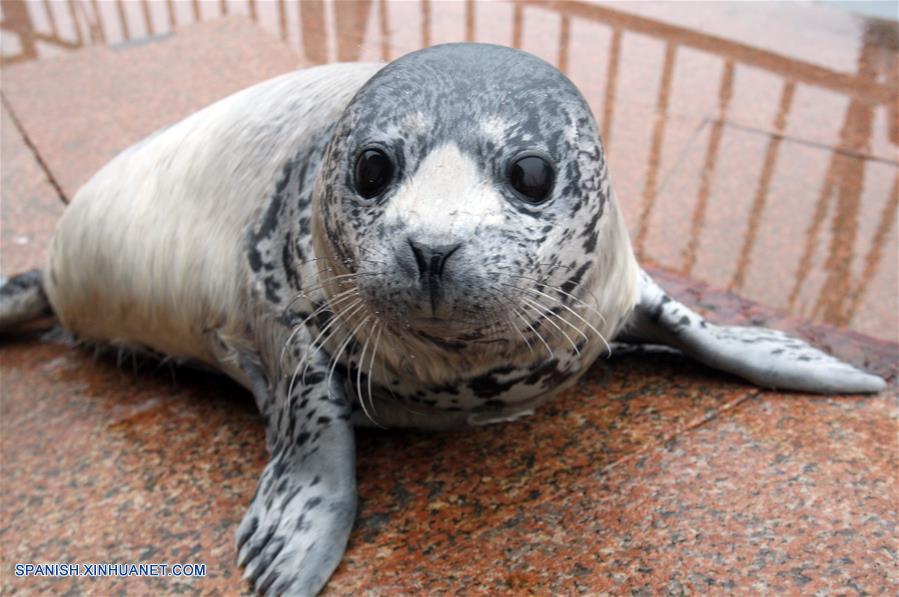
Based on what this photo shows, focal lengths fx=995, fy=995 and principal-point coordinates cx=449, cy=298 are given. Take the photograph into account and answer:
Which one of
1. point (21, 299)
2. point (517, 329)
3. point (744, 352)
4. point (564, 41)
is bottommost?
point (21, 299)

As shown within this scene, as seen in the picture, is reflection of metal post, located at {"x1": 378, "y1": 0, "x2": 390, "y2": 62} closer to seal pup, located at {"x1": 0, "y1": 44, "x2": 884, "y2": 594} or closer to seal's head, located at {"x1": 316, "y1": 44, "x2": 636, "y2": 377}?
seal pup, located at {"x1": 0, "y1": 44, "x2": 884, "y2": 594}

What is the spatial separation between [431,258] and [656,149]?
2968 mm

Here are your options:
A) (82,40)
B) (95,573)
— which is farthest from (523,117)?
(82,40)

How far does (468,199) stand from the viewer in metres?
1.91

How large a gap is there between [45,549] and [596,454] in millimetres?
1473

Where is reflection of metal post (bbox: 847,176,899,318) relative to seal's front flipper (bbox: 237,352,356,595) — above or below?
below

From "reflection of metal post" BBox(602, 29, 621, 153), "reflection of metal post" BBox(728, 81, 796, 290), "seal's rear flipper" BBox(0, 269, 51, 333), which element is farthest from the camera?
"reflection of metal post" BBox(602, 29, 621, 153)

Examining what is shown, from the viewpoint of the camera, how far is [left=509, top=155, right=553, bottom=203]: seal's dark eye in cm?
198

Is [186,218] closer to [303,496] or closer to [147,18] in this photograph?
[303,496]

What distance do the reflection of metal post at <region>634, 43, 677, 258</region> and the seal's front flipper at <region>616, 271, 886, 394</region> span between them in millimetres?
954

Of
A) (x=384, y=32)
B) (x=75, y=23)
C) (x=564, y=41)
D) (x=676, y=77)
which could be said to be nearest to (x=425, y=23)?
(x=384, y=32)

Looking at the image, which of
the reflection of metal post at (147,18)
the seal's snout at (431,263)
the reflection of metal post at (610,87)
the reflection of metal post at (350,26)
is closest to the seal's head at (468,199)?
the seal's snout at (431,263)

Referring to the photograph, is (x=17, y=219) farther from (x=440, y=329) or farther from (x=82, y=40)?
(x=440, y=329)

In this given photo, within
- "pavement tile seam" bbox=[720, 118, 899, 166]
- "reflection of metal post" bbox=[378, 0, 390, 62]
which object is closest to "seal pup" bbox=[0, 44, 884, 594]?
"pavement tile seam" bbox=[720, 118, 899, 166]
